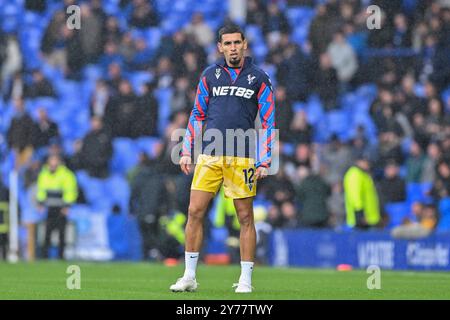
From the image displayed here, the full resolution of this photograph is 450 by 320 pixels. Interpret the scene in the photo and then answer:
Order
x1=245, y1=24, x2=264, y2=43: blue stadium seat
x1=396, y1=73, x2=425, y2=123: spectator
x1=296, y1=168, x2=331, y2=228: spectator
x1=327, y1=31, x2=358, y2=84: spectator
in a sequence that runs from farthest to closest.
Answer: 1. x1=245, y1=24, x2=264, y2=43: blue stadium seat
2. x1=327, y1=31, x2=358, y2=84: spectator
3. x1=396, y1=73, x2=425, y2=123: spectator
4. x1=296, y1=168, x2=331, y2=228: spectator

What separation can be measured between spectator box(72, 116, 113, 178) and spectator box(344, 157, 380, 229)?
5878 mm

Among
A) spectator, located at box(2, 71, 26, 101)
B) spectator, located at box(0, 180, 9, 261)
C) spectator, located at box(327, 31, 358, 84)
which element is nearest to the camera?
spectator, located at box(0, 180, 9, 261)

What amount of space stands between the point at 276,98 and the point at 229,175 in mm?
12718

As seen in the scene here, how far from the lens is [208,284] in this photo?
13742 millimetres

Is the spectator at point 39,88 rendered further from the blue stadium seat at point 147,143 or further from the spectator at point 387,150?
the spectator at point 387,150

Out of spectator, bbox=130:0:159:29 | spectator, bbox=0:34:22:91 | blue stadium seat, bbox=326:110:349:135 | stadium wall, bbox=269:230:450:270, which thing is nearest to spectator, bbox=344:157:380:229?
stadium wall, bbox=269:230:450:270

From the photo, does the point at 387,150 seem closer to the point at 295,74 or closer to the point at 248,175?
the point at 295,74

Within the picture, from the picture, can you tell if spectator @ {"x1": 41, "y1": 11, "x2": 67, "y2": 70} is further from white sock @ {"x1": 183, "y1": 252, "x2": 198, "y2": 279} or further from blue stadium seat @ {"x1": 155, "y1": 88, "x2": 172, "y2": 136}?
white sock @ {"x1": 183, "y1": 252, "x2": 198, "y2": 279}

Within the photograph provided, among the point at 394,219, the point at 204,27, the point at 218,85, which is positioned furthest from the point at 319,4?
the point at 218,85

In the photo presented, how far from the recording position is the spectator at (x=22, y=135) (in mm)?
25109

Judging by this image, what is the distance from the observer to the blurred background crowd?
22484 millimetres

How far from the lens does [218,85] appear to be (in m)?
11.7

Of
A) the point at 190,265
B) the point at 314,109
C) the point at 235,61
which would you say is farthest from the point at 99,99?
the point at 190,265
